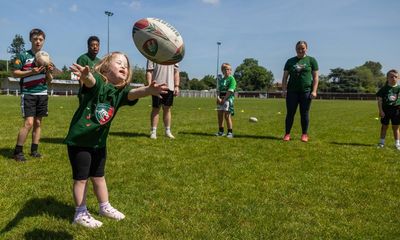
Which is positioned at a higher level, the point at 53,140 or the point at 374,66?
the point at 374,66

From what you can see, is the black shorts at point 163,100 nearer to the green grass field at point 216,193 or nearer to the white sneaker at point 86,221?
the green grass field at point 216,193

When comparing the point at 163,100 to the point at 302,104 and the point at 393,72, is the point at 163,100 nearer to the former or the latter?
the point at 302,104

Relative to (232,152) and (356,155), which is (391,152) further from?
(232,152)

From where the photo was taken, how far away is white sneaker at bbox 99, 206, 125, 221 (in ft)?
13.5

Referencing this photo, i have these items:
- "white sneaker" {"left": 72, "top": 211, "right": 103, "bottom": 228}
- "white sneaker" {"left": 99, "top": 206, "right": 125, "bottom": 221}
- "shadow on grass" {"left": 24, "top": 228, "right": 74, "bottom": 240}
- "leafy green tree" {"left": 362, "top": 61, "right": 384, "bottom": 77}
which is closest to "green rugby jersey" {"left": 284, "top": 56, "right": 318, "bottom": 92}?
"white sneaker" {"left": 99, "top": 206, "right": 125, "bottom": 221}

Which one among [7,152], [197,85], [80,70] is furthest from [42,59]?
[197,85]

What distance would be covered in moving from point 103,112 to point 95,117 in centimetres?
9

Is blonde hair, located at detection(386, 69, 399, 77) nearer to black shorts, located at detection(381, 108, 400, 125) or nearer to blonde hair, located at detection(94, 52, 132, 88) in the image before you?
black shorts, located at detection(381, 108, 400, 125)

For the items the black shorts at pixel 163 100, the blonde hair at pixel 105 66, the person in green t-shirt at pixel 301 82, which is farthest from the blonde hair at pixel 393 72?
the blonde hair at pixel 105 66

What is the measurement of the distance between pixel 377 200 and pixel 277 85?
159 meters

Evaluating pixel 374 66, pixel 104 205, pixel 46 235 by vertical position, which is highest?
pixel 374 66

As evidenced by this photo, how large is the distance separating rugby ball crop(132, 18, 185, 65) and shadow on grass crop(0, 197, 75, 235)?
1.93 metres

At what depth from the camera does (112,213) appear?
13.6 feet

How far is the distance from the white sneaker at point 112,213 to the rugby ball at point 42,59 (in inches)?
129
